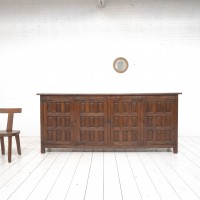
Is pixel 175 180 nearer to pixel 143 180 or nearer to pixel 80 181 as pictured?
pixel 143 180

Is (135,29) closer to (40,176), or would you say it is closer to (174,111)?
(174,111)

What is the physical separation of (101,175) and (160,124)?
1.86 meters

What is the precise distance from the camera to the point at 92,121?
17.5ft

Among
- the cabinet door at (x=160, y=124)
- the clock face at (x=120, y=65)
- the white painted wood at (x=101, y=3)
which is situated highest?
the white painted wood at (x=101, y=3)

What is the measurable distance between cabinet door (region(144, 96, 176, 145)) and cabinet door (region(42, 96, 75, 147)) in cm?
143

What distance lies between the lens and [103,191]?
334 centimetres

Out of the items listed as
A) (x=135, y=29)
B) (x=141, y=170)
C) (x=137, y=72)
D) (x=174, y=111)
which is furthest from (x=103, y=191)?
(x=135, y=29)

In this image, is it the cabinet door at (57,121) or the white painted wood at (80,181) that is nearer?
the white painted wood at (80,181)

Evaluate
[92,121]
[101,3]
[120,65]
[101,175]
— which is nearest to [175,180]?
[101,175]

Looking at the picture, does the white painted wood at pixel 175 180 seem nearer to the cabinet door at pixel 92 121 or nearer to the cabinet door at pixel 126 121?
the cabinet door at pixel 126 121

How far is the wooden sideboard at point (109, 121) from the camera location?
5.29 meters

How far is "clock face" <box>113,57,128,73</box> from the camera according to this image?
709 centimetres

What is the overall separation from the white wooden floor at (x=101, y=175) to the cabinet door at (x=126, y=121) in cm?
26

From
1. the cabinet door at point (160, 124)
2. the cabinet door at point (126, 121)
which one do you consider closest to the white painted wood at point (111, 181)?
the cabinet door at point (126, 121)
